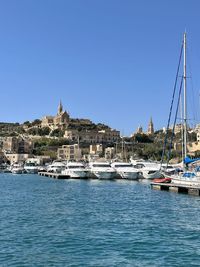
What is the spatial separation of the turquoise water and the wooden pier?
6.56 m

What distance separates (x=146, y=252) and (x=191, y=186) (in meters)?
24.2

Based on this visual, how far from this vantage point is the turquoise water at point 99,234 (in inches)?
679

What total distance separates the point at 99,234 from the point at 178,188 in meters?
24.2

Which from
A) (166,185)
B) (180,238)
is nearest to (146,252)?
(180,238)

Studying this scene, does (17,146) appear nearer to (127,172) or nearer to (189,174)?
(127,172)

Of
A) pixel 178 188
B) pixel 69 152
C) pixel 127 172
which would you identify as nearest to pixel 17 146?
pixel 69 152

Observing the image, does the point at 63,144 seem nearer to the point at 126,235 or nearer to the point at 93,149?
the point at 93,149

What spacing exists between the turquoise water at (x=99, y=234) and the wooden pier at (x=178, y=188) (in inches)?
258

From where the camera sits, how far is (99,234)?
21797 millimetres

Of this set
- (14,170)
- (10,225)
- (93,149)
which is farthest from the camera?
(93,149)

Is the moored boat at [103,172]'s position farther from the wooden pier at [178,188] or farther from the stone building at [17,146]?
the stone building at [17,146]

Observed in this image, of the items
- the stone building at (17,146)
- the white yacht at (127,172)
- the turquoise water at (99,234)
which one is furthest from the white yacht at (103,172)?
the stone building at (17,146)

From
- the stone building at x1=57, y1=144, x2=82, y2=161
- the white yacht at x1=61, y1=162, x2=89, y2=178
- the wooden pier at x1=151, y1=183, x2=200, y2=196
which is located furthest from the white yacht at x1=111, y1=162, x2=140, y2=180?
the stone building at x1=57, y1=144, x2=82, y2=161

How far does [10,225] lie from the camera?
953 inches
